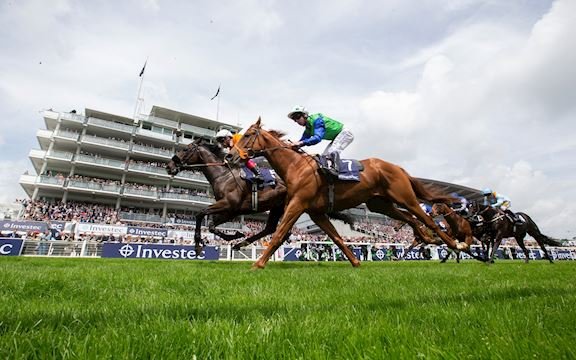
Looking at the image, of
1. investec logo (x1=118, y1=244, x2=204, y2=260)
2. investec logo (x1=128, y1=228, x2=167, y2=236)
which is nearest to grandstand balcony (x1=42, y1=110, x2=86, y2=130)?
investec logo (x1=128, y1=228, x2=167, y2=236)

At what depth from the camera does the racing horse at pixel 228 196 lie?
9977 millimetres

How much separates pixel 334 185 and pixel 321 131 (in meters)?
1.42

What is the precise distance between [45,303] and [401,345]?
2.83 metres

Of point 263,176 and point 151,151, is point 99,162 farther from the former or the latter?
point 263,176

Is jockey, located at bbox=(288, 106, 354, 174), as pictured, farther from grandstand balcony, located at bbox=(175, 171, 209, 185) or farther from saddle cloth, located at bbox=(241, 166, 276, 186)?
grandstand balcony, located at bbox=(175, 171, 209, 185)

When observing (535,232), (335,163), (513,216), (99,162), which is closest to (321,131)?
(335,163)

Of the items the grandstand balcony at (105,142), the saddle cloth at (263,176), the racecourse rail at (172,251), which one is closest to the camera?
the saddle cloth at (263,176)

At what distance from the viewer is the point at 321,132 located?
820 centimetres

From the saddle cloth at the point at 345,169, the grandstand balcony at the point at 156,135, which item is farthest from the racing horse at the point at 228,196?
the grandstand balcony at the point at 156,135

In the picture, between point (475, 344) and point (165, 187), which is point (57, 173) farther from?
point (475, 344)

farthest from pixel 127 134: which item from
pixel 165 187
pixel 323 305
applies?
pixel 323 305

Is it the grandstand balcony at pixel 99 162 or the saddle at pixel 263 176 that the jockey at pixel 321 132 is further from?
the grandstand balcony at pixel 99 162

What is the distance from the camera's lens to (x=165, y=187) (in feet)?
185

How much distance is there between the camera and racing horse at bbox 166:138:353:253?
998 centimetres
